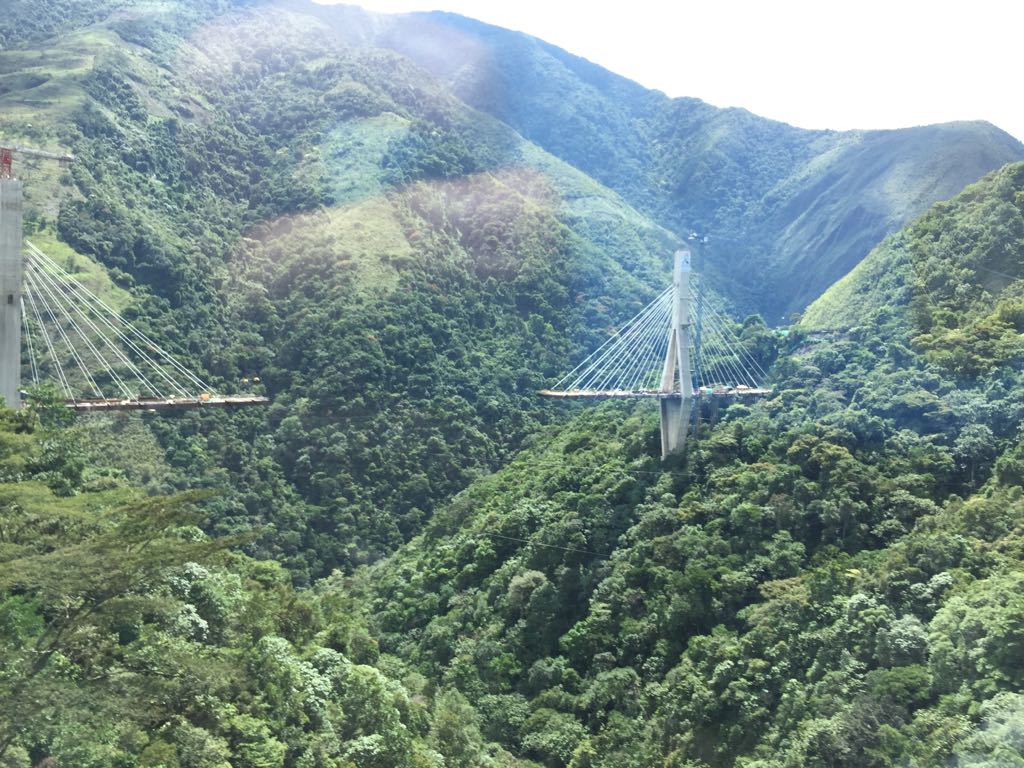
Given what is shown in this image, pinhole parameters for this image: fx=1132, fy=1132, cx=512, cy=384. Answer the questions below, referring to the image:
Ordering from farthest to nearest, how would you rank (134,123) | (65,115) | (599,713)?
1. (134,123)
2. (65,115)
3. (599,713)

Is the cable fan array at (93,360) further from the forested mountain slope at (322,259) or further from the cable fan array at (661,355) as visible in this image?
the cable fan array at (661,355)

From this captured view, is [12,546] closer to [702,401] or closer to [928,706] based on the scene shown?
[928,706]

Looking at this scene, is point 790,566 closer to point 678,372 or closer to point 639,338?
point 678,372

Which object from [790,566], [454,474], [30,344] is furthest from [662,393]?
[30,344]

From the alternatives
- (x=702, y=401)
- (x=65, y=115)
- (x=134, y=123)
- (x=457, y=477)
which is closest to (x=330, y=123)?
(x=134, y=123)

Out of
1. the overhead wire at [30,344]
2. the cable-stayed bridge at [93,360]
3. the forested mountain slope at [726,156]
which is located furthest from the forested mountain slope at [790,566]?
the forested mountain slope at [726,156]

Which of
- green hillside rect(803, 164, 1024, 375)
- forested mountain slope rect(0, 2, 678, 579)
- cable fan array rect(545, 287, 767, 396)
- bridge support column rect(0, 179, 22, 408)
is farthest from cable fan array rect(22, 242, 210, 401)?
green hillside rect(803, 164, 1024, 375)
